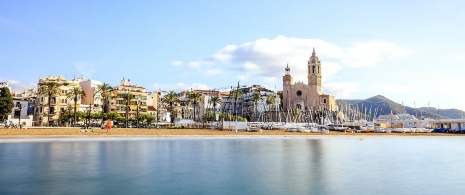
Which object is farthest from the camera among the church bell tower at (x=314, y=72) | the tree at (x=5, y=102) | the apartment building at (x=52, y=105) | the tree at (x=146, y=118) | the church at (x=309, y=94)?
the church bell tower at (x=314, y=72)

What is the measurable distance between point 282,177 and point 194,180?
5057 millimetres

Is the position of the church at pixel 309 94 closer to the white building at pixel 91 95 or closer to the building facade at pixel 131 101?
the building facade at pixel 131 101

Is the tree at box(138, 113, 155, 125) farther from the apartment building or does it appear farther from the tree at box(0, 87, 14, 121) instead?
the tree at box(0, 87, 14, 121)

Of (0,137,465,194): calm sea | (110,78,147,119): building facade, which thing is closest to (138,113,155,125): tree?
(110,78,147,119): building facade

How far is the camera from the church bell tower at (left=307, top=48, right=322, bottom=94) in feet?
535

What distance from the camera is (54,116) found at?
336ft

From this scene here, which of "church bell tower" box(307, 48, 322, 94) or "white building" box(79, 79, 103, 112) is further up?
"church bell tower" box(307, 48, 322, 94)

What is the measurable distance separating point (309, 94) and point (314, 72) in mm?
11310

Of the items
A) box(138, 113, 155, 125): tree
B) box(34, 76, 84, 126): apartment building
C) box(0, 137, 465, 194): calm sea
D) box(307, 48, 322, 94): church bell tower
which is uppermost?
box(307, 48, 322, 94): church bell tower

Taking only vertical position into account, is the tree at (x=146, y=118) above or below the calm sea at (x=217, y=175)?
above

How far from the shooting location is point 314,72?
6550 inches

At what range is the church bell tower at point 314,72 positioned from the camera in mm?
163000

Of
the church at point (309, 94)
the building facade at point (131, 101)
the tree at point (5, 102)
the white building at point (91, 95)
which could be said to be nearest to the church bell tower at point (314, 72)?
the church at point (309, 94)

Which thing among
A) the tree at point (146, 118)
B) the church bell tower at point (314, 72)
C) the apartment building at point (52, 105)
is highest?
the church bell tower at point (314, 72)
